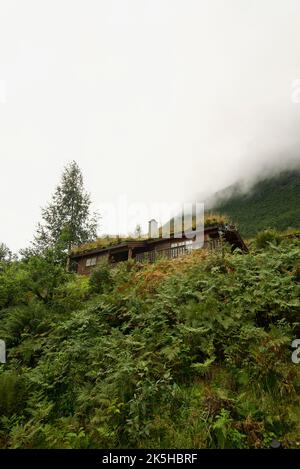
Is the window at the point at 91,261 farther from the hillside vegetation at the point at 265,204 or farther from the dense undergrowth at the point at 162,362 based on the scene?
the hillside vegetation at the point at 265,204

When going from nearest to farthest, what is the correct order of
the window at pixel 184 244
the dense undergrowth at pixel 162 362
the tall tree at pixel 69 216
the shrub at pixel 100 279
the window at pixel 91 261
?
the dense undergrowth at pixel 162 362, the shrub at pixel 100 279, the window at pixel 184 244, the window at pixel 91 261, the tall tree at pixel 69 216

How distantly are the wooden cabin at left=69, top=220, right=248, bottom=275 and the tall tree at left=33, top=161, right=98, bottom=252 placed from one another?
4.60 metres

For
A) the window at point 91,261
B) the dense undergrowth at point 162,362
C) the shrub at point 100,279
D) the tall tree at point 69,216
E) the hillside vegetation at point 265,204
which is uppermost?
the hillside vegetation at point 265,204

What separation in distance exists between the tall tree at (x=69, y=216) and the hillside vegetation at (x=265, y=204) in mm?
22124

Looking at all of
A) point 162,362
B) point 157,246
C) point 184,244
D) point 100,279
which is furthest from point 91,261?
point 162,362

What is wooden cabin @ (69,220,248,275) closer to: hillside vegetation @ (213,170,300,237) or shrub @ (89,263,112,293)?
shrub @ (89,263,112,293)

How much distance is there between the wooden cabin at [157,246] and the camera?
69.6ft

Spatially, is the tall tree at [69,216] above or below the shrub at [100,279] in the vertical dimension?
above

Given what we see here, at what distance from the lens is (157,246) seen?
24.4 m

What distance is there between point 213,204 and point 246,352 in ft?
307

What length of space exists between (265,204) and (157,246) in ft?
182

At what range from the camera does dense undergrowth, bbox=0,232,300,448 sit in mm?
5082

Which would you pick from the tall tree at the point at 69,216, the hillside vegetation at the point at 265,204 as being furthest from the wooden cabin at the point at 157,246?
the hillside vegetation at the point at 265,204

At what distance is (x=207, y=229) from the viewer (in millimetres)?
21531
